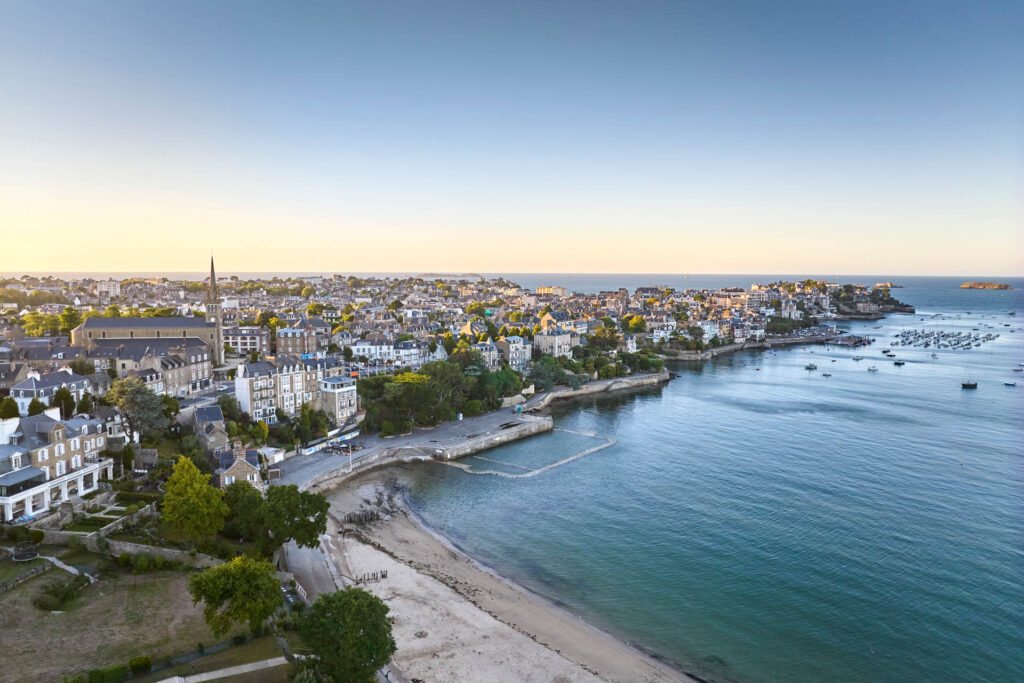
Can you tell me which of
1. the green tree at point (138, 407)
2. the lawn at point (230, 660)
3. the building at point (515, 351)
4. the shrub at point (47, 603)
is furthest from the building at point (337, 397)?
the lawn at point (230, 660)

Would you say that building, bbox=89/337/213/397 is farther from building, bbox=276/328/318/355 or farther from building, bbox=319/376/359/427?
building, bbox=276/328/318/355

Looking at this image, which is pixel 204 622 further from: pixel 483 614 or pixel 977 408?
pixel 977 408

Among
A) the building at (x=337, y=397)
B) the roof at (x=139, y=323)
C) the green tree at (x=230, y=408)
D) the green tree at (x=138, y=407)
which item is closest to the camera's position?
the green tree at (x=138, y=407)

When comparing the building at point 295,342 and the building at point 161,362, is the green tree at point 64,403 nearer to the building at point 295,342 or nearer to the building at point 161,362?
the building at point 161,362

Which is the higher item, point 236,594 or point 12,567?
point 236,594

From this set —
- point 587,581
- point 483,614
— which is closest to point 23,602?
point 483,614

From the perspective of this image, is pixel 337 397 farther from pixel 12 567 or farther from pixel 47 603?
pixel 47 603

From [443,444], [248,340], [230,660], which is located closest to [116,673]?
[230,660]
